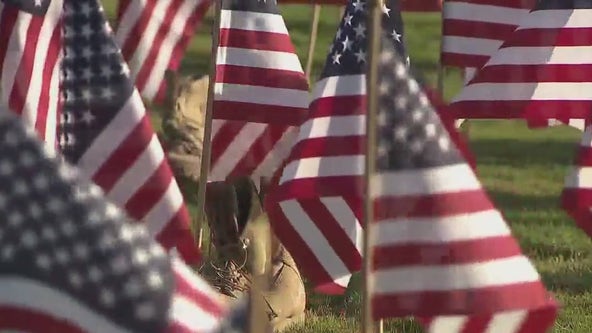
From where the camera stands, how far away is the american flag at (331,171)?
4.73 meters

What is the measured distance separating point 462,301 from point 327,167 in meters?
0.96

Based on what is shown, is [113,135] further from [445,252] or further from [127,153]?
[445,252]

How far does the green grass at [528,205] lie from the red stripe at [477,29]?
4.88 ft

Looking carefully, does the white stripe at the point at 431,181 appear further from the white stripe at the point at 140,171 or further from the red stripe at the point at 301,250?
the red stripe at the point at 301,250

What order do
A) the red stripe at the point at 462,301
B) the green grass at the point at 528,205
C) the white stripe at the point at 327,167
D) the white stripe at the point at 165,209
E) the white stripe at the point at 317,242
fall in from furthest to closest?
the green grass at the point at 528,205
the white stripe at the point at 317,242
the white stripe at the point at 327,167
the white stripe at the point at 165,209
the red stripe at the point at 462,301

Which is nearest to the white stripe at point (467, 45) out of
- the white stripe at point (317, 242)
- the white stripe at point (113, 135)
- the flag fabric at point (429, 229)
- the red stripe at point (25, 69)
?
the white stripe at point (317, 242)

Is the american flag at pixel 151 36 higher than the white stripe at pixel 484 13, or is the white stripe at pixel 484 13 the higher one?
the white stripe at pixel 484 13

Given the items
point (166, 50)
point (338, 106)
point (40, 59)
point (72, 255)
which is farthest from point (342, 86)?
point (166, 50)

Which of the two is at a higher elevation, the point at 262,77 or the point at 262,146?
the point at 262,77

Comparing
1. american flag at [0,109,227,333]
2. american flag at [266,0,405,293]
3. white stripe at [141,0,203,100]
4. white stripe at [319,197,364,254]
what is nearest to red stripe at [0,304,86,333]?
american flag at [0,109,227,333]

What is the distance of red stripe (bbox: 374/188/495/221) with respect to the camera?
3.96 m

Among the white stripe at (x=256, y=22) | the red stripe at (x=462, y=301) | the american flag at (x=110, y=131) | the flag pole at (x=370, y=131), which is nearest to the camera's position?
the flag pole at (x=370, y=131)

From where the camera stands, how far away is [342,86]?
480 cm

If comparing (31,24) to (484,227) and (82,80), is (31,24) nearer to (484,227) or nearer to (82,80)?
(82,80)
